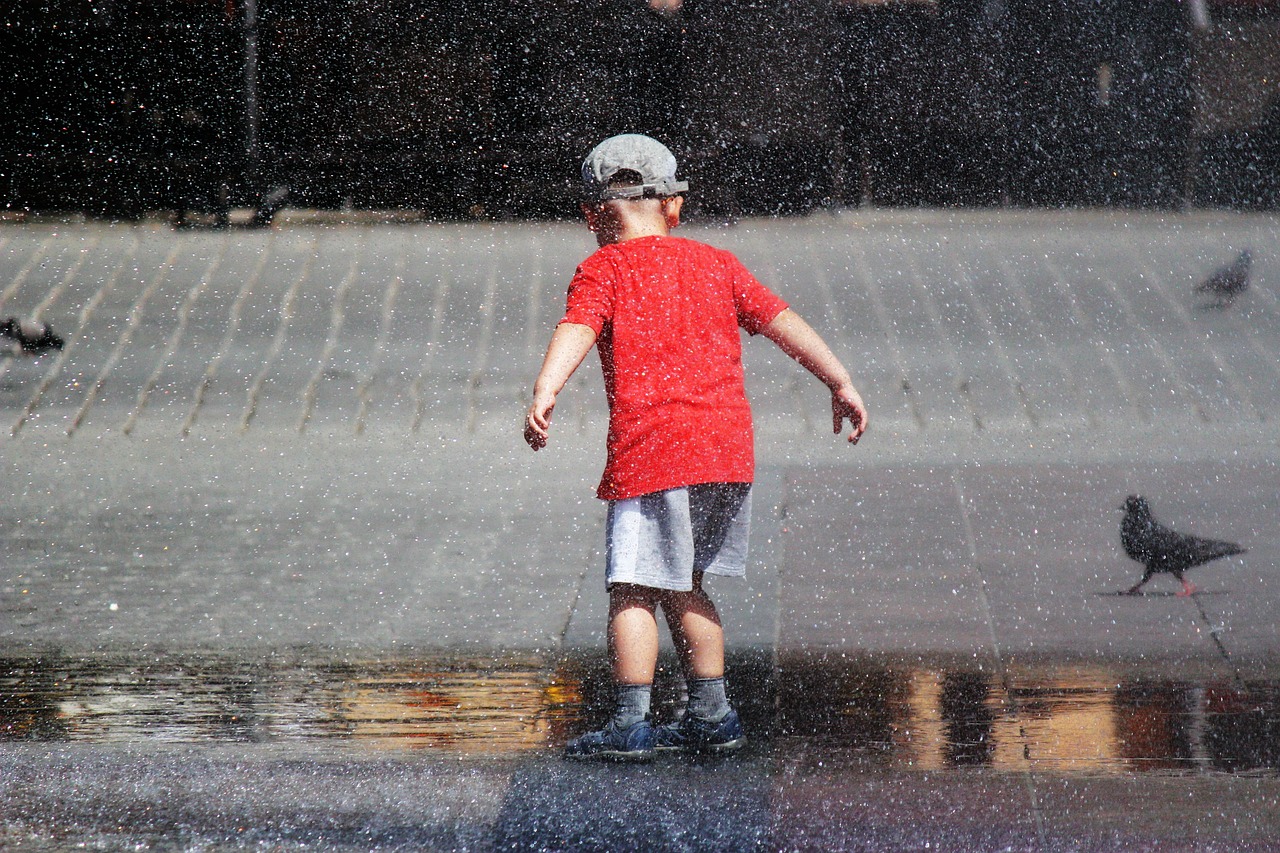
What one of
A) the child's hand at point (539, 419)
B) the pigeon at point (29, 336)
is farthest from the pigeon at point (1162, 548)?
the pigeon at point (29, 336)

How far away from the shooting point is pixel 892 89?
749 cm

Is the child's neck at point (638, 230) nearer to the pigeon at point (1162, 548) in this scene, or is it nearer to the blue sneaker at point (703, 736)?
the blue sneaker at point (703, 736)

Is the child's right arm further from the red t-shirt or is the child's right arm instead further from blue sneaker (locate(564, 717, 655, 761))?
blue sneaker (locate(564, 717, 655, 761))

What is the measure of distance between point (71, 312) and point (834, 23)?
13.4ft

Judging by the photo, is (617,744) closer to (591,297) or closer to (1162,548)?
(591,297)

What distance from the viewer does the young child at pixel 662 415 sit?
2.96 metres

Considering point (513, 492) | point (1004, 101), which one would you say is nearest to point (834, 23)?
point (1004, 101)

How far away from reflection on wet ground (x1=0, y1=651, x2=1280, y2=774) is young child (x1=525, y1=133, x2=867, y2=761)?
213 millimetres

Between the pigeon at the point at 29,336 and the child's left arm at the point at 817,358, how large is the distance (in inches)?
189

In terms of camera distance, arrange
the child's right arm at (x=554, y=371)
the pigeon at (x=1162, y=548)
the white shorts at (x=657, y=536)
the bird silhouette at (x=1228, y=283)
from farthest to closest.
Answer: the bird silhouette at (x=1228, y=283)
the pigeon at (x=1162, y=548)
the white shorts at (x=657, y=536)
the child's right arm at (x=554, y=371)

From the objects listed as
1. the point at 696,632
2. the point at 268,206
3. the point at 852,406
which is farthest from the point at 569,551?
the point at 268,206

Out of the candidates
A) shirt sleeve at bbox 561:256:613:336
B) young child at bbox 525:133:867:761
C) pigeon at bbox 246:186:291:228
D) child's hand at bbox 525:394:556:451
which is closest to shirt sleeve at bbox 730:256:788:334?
young child at bbox 525:133:867:761

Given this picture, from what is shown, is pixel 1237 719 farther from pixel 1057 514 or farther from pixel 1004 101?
pixel 1004 101

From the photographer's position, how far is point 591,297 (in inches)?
118
